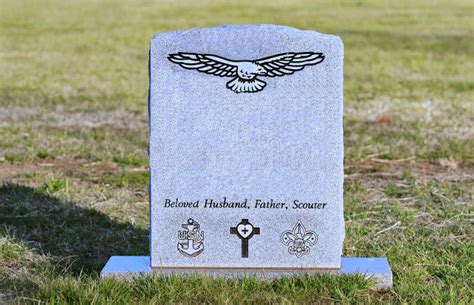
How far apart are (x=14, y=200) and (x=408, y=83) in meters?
8.98

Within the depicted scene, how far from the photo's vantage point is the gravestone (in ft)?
16.0

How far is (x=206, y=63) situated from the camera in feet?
16.0

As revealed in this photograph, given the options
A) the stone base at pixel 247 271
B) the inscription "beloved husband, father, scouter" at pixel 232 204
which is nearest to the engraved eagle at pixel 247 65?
the inscription "beloved husband, father, scouter" at pixel 232 204

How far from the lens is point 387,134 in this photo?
10.1 m

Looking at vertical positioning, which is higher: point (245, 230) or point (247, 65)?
point (247, 65)

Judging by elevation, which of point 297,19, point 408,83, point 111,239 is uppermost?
point 297,19

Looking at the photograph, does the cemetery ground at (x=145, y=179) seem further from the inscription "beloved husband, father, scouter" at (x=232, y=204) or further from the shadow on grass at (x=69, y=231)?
the inscription "beloved husband, father, scouter" at (x=232, y=204)

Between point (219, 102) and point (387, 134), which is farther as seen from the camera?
point (387, 134)

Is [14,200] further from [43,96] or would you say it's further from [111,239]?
[43,96]

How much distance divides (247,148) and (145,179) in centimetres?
307

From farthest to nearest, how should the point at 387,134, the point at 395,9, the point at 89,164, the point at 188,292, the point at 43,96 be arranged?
the point at 395,9 < the point at 43,96 < the point at 387,134 < the point at 89,164 < the point at 188,292

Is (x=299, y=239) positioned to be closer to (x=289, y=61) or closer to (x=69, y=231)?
(x=289, y=61)

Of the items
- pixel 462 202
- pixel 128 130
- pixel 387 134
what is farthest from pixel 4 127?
pixel 462 202

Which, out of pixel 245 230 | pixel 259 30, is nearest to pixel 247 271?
pixel 245 230
